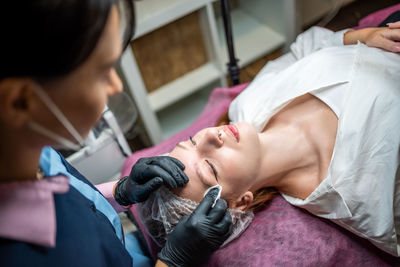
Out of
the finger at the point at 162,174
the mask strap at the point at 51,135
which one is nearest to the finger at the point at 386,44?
the finger at the point at 162,174

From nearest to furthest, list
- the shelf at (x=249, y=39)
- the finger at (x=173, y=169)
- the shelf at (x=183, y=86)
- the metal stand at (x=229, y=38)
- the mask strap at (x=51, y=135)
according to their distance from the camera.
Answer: the mask strap at (x=51, y=135)
the finger at (x=173, y=169)
the metal stand at (x=229, y=38)
the shelf at (x=183, y=86)
the shelf at (x=249, y=39)

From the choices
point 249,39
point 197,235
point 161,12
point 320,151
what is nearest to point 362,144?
point 320,151

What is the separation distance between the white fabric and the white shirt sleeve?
0.16m

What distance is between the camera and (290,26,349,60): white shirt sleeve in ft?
4.88

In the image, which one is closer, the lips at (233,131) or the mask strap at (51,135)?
the mask strap at (51,135)

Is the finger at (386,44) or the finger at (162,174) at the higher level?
the finger at (386,44)

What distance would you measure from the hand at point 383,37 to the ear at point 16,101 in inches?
50.3

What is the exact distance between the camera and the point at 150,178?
43.5 inches

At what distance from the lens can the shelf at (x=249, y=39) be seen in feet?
7.45

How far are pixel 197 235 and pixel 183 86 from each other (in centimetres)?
132

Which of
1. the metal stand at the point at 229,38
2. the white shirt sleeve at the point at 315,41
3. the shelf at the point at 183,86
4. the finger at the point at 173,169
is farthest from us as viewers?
the shelf at the point at 183,86

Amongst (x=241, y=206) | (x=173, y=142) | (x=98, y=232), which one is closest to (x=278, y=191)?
(x=241, y=206)

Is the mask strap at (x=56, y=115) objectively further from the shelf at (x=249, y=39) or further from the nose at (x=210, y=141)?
the shelf at (x=249, y=39)

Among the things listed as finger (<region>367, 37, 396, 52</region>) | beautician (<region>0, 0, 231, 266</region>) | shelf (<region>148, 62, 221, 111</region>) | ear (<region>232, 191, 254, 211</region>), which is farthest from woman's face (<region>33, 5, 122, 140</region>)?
shelf (<region>148, 62, 221, 111</region>)
